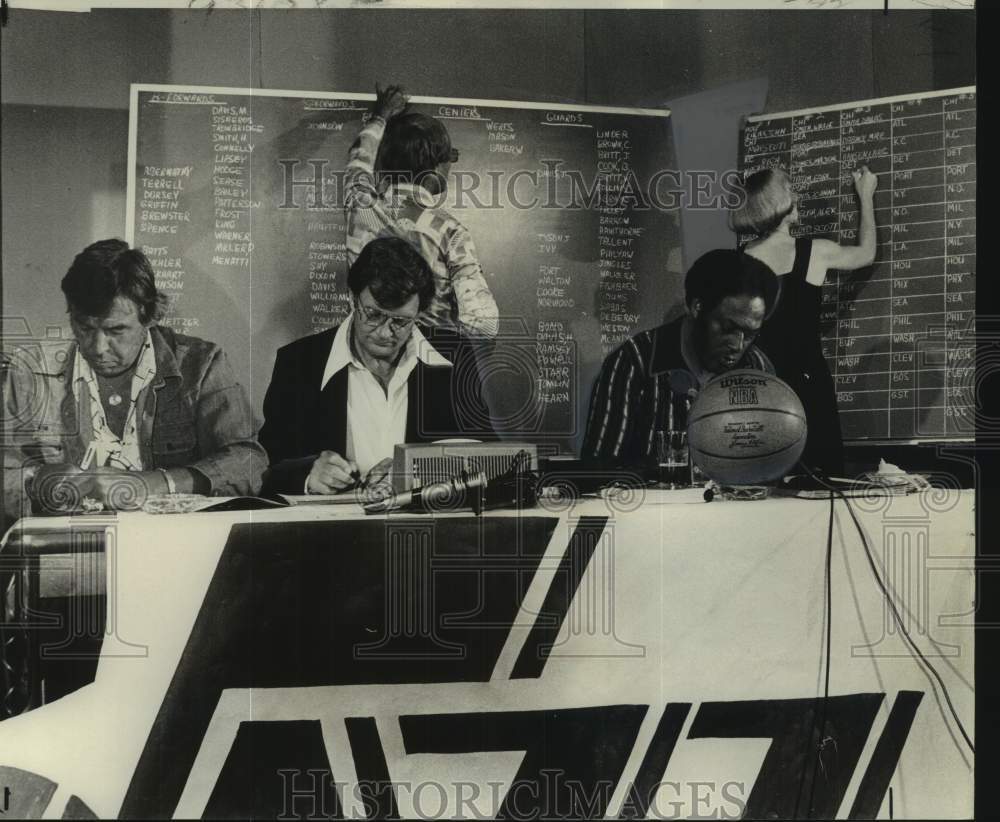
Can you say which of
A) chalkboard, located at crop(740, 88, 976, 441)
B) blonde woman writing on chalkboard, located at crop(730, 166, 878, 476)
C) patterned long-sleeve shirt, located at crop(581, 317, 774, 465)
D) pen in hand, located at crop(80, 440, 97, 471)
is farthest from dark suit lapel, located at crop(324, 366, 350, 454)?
chalkboard, located at crop(740, 88, 976, 441)

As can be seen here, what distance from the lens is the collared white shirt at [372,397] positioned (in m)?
3.10

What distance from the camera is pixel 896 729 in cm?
321

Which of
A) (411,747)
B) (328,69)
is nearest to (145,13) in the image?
(328,69)

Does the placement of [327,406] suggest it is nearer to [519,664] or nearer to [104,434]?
[104,434]

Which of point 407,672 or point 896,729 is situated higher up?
point 407,672

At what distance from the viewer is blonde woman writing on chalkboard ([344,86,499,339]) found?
3096 mm

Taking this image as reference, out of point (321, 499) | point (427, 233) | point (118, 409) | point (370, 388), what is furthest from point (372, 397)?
point (118, 409)

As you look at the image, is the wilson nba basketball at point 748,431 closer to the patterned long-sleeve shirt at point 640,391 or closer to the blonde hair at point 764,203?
the patterned long-sleeve shirt at point 640,391

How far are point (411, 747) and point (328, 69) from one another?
86.6 inches

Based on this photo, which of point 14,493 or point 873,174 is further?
point 873,174

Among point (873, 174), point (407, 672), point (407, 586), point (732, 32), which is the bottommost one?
point (407, 672)

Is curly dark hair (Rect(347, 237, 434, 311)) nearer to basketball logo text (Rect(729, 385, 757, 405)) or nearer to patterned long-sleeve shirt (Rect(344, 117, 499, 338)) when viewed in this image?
patterned long-sleeve shirt (Rect(344, 117, 499, 338))

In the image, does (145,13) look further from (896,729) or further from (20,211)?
(896,729)

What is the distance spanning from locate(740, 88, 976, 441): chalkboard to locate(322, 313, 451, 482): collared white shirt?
4.60ft
